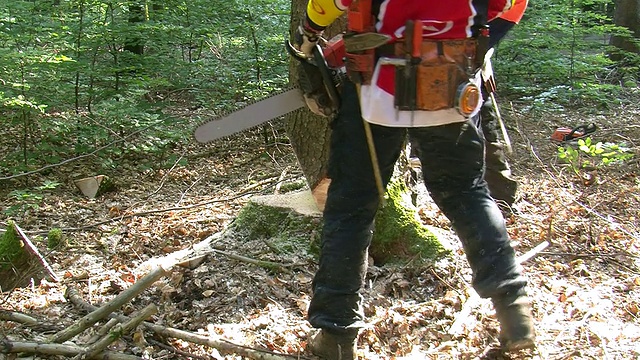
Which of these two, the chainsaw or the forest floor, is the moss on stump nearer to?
the forest floor

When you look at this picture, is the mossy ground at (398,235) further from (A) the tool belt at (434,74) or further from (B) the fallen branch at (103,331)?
(B) the fallen branch at (103,331)

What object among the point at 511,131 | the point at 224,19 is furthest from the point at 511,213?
the point at 224,19

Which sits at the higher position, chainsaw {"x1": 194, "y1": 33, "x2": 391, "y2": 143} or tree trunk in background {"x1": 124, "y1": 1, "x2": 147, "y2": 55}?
chainsaw {"x1": 194, "y1": 33, "x2": 391, "y2": 143}

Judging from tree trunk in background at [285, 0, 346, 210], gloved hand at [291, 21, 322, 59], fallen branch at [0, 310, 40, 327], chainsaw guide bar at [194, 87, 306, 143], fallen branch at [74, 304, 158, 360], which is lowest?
fallen branch at [0, 310, 40, 327]

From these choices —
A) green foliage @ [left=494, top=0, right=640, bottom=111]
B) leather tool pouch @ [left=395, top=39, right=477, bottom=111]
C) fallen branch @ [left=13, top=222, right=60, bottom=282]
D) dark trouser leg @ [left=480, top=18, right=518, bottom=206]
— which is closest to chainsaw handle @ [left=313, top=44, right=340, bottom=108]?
leather tool pouch @ [left=395, top=39, right=477, bottom=111]

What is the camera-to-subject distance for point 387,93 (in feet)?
7.03

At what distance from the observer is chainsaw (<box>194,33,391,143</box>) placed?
7.10ft

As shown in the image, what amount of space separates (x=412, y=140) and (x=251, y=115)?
0.77m

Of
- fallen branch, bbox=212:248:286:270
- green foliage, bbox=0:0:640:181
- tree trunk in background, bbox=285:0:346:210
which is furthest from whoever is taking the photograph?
green foliage, bbox=0:0:640:181

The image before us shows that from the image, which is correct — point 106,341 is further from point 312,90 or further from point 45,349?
point 312,90

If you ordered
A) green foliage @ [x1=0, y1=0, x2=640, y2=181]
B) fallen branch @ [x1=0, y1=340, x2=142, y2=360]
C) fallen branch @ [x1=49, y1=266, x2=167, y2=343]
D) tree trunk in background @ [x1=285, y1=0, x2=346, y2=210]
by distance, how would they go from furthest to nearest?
green foliage @ [x1=0, y1=0, x2=640, y2=181] < tree trunk in background @ [x1=285, y1=0, x2=346, y2=210] < fallen branch @ [x1=49, y1=266, x2=167, y2=343] < fallen branch @ [x1=0, y1=340, x2=142, y2=360]

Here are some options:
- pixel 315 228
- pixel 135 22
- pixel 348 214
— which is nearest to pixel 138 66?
pixel 135 22

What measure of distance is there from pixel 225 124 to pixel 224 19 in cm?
518

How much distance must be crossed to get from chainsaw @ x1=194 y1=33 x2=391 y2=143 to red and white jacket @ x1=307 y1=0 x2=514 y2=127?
10 centimetres
